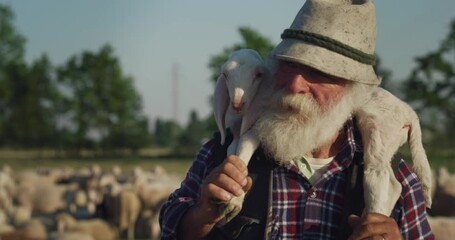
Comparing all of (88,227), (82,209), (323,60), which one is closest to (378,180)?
(323,60)

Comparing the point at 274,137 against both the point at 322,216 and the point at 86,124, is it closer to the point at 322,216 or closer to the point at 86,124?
the point at 322,216

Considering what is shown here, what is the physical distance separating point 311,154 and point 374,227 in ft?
1.40

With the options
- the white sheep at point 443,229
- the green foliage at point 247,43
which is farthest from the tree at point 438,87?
the white sheep at point 443,229

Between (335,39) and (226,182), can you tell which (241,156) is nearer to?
(226,182)

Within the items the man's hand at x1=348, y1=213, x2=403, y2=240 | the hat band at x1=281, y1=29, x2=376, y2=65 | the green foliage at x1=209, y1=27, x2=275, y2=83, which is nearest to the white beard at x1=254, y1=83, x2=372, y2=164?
the hat band at x1=281, y1=29, x2=376, y2=65

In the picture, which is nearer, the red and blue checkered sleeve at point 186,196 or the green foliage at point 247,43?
the red and blue checkered sleeve at point 186,196

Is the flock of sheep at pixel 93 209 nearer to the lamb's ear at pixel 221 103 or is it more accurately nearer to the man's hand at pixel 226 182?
the lamb's ear at pixel 221 103

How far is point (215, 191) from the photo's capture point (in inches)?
99.3

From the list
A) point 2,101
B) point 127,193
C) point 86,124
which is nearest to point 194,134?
point 86,124

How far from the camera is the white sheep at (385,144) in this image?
2.64 metres

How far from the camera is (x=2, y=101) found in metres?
66.5

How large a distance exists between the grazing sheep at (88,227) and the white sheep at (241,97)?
12.2 meters

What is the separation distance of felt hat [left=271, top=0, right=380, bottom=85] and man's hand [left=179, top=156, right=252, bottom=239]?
0.42 meters

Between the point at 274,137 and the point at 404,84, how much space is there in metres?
46.6
